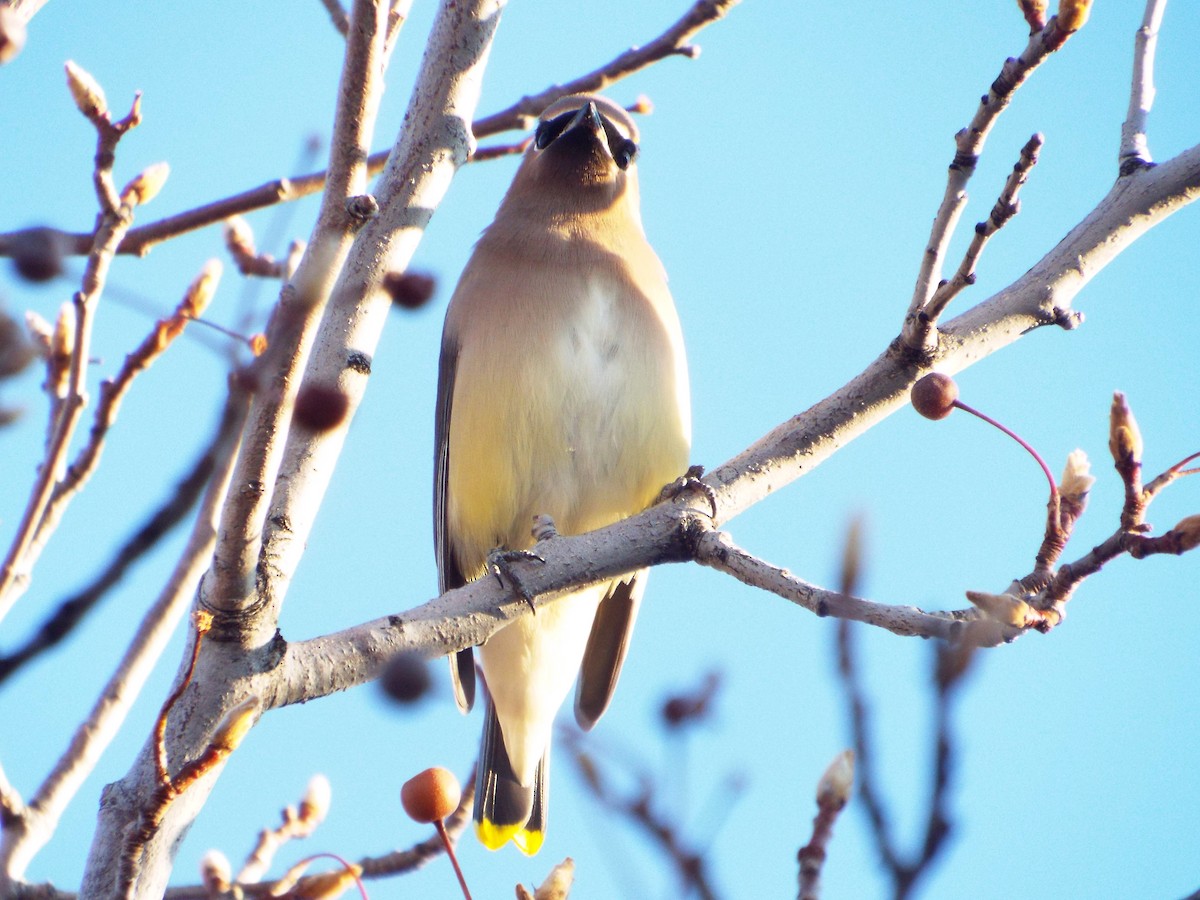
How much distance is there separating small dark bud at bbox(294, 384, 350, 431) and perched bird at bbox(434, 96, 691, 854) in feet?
6.56

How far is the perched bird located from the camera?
13.4 feet

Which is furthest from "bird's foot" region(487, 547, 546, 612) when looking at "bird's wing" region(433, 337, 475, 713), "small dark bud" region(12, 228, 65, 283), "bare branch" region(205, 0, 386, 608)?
"bird's wing" region(433, 337, 475, 713)

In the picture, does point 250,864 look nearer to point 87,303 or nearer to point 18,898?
point 18,898

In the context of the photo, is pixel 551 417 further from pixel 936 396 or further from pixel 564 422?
pixel 936 396

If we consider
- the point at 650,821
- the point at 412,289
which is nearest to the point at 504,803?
the point at 412,289

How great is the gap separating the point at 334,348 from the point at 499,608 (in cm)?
61

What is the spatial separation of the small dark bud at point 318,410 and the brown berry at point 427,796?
2.13ft

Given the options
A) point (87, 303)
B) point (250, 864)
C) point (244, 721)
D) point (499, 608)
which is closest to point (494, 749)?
point (250, 864)

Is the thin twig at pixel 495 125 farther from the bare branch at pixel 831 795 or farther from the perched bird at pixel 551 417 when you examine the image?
the bare branch at pixel 831 795

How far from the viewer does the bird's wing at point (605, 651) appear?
468cm

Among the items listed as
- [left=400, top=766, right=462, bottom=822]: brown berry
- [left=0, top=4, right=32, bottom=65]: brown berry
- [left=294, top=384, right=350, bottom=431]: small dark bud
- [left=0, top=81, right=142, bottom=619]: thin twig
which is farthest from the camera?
[left=0, top=81, right=142, bottom=619]: thin twig

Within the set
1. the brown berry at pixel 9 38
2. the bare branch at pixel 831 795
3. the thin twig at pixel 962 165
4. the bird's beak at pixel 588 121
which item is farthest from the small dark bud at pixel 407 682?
the bird's beak at pixel 588 121

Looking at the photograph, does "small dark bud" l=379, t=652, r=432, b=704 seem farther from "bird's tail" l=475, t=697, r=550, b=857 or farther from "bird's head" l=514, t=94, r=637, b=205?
"bird's head" l=514, t=94, r=637, b=205

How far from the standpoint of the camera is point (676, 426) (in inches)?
163
